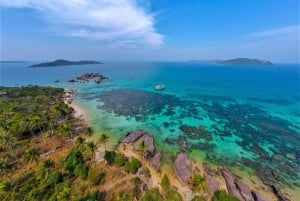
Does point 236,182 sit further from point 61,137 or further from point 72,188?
point 61,137

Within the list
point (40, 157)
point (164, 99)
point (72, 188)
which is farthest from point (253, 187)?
point (164, 99)

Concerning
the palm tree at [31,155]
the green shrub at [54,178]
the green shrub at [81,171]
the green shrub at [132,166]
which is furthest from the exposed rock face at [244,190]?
the palm tree at [31,155]

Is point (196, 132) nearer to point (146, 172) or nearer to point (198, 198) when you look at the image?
point (146, 172)

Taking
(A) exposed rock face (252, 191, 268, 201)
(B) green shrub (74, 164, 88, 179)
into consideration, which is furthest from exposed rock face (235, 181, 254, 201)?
(B) green shrub (74, 164, 88, 179)

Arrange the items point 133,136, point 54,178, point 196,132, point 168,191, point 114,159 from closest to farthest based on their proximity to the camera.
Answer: point 54,178, point 168,191, point 114,159, point 133,136, point 196,132

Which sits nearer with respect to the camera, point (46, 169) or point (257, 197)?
point (257, 197)

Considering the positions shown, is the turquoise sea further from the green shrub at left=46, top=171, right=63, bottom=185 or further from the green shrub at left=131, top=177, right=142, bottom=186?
the green shrub at left=46, top=171, right=63, bottom=185

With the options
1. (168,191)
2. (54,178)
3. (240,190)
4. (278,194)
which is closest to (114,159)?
(54,178)

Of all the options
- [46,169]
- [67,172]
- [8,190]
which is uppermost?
[8,190]
